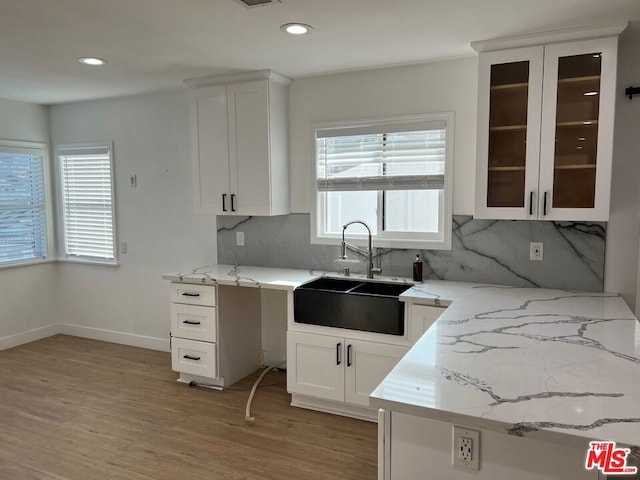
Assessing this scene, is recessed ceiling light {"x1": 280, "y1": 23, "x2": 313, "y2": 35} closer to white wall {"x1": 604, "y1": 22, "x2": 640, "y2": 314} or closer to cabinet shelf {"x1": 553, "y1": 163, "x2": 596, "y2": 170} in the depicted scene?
cabinet shelf {"x1": 553, "y1": 163, "x2": 596, "y2": 170}

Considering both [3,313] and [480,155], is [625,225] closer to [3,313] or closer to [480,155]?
[480,155]

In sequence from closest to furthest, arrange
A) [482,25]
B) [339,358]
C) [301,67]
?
[482,25]
[339,358]
[301,67]

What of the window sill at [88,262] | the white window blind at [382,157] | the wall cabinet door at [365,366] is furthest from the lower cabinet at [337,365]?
the window sill at [88,262]

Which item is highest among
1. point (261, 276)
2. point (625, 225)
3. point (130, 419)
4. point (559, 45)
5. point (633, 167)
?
point (559, 45)

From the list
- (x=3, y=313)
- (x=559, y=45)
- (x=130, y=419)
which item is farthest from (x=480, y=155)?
Result: (x=3, y=313)

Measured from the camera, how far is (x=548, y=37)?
2693mm

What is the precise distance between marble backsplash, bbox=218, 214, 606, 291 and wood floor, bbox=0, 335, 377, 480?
107cm

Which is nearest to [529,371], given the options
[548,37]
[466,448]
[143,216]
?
[466,448]

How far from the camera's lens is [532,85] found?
2.78 meters

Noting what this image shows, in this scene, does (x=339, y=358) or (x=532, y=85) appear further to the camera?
(x=339, y=358)

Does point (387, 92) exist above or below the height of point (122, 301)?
above

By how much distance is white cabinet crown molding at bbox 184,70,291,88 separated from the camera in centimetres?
353

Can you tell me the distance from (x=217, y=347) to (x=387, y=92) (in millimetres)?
2276

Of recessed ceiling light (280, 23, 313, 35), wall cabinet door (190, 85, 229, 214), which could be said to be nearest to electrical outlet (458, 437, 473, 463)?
recessed ceiling light (280, 23, 313, 35)
